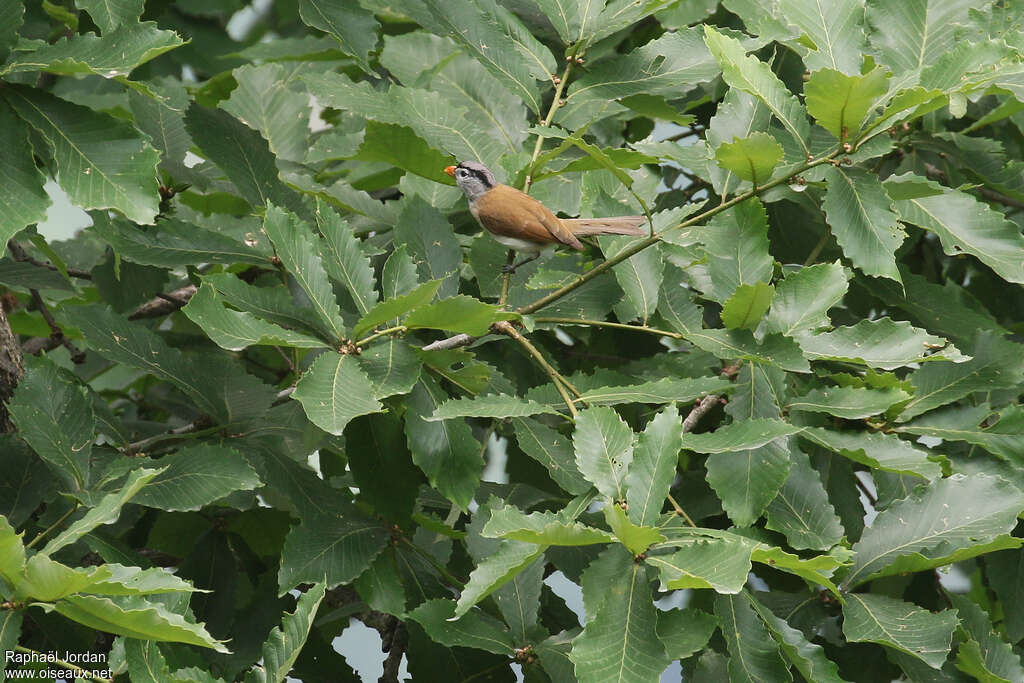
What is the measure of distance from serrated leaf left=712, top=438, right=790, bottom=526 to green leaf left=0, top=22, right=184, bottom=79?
122cm

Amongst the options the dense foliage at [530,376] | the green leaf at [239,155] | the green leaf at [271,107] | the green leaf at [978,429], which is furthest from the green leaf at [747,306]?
the green leaf at [271,107]

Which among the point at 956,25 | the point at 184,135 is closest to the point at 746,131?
the point at 956,25

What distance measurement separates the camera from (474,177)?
103 inches

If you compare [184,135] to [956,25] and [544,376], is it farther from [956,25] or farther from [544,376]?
[956,25]

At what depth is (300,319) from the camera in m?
2.14

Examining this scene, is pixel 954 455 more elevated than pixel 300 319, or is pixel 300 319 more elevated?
pixel 300 319

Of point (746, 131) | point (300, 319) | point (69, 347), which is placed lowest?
point (69, 347)

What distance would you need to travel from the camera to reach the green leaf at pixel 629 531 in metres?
1.69

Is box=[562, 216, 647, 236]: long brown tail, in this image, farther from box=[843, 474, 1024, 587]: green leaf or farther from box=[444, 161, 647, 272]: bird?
box=[843, 474, 1024, 587]: green leaf

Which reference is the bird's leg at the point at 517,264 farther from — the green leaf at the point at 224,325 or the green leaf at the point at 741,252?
the green leaf at the point at 224,325

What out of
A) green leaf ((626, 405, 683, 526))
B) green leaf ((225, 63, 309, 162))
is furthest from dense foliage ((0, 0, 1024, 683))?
green leaf ((225, 63, 309, 162))

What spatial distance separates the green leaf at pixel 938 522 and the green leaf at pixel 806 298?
38cm

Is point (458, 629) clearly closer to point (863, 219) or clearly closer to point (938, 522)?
point (938, 522)

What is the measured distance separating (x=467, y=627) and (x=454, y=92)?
4.59 feet
